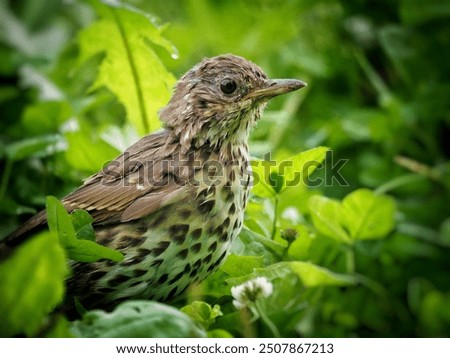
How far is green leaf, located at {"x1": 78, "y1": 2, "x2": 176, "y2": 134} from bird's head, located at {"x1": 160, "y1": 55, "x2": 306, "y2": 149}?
0.13m

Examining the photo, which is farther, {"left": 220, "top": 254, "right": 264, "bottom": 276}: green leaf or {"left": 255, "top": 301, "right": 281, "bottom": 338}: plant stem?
{"left": 220, "top": 254, "right": 264, "bottom": 276}: green leaf

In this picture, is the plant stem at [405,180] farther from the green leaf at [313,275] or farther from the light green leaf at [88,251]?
the light green leaf at [88,251]

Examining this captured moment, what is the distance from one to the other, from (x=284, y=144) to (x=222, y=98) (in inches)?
43.6

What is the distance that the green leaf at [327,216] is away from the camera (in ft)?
7.27

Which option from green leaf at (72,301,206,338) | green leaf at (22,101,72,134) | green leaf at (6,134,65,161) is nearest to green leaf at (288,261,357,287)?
green leaf at (72,301,206,338)

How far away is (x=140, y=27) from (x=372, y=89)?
1.60 metres

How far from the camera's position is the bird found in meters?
1.99

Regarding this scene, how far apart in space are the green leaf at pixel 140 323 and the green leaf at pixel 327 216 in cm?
81

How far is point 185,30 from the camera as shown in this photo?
10.7ft

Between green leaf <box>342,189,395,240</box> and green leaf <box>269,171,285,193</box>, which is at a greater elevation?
green leaf <box>269,171,285,193</box>

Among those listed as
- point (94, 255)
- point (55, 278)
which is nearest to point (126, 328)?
point (55, 278)

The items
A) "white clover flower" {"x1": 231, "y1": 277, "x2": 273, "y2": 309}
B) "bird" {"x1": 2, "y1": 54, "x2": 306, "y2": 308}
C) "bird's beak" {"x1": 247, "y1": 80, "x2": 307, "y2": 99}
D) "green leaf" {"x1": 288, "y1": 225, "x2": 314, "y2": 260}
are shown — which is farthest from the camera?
"bird's beak" {"x1": 247, "y1": 80, "x2": 307, "y2": 99}

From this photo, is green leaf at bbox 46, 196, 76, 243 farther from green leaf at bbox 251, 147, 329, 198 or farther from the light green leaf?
green leaf at bbox 251, 147, 329, 198

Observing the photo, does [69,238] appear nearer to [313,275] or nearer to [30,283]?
[30,283]
